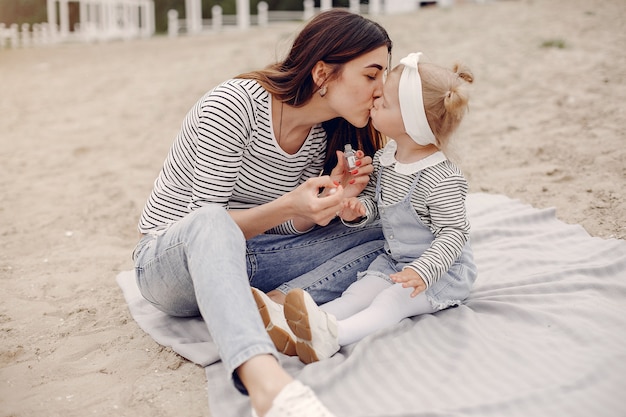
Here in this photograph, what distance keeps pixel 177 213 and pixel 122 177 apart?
271 centimetres

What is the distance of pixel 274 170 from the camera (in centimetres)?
250

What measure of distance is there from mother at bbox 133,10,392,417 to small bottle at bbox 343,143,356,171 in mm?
29

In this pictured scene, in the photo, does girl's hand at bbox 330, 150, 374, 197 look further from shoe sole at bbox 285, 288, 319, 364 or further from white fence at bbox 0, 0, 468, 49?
white fence at bbox 0, 0, 468, 49

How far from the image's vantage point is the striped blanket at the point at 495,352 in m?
1.85

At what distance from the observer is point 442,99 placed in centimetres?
231

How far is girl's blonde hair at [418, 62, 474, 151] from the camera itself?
7.50ft

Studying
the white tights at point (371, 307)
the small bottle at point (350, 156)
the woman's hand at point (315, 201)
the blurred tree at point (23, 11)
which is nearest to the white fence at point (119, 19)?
the blurred tree at point (23, 11)

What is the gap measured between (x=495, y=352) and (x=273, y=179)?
1.05m

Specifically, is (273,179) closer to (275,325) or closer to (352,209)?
(352,209)

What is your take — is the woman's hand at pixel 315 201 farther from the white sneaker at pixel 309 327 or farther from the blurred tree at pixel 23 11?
the blurred tree at pixel 23 11

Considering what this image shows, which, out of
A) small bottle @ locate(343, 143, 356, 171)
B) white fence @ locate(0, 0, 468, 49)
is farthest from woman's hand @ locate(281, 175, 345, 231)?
white fence @ locate(0, 0, 468, 49)

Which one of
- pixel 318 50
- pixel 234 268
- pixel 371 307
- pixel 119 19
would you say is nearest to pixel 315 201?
pixel 234 268

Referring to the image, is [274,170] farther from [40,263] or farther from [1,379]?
[40,263]

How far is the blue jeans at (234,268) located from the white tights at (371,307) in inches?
6.3
